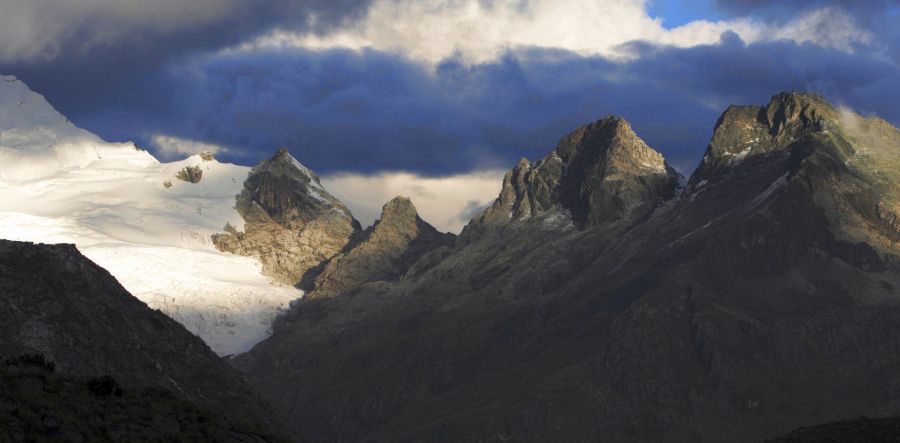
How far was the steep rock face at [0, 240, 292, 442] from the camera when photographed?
16338 cm

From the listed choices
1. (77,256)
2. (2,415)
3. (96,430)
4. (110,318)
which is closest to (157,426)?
(96,430)

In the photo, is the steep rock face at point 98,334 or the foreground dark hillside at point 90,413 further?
the steep rock face at point 98,334

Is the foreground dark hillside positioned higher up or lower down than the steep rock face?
lower down

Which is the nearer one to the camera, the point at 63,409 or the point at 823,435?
A: the point at 63,409

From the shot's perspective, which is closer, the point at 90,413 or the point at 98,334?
the point at 90,413

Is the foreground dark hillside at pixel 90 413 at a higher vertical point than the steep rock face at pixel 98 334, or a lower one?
lower

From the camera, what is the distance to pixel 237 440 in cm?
11175

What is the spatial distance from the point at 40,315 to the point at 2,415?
76975mm

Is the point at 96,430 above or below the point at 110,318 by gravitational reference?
below

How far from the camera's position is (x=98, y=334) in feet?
563

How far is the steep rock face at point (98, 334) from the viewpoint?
163 metres

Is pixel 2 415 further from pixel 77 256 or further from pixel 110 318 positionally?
pixel 77 256

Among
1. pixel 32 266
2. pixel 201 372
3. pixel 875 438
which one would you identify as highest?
pixel 32 266

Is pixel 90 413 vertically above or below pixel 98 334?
below
